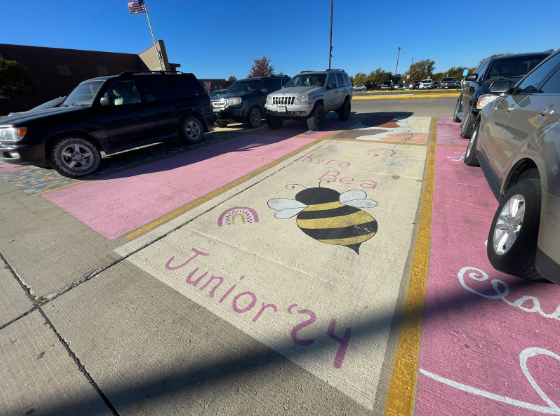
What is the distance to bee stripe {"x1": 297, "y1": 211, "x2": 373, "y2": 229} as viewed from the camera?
288 centimetres

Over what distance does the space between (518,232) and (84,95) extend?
301 inches

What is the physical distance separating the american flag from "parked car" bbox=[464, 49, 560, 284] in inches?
952

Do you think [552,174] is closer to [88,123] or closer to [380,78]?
[88,123]

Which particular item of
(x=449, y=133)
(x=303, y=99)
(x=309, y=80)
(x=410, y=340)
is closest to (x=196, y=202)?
(x=410, y=340)

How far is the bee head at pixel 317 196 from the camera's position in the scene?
345 cm

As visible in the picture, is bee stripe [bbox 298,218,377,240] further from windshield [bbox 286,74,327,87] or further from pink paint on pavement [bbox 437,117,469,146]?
windshield [bbox 286,74,327,87]

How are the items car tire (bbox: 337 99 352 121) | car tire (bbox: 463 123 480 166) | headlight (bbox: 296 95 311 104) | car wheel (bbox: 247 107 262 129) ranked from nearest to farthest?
car tire (bbox: 463 123 480 166) < headlight (bbox: 296 95 311 104) < car wheel (bbox: 247 107 262 129) < car tire (bbox: 337 99 352 121)

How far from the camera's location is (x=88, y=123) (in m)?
4.84

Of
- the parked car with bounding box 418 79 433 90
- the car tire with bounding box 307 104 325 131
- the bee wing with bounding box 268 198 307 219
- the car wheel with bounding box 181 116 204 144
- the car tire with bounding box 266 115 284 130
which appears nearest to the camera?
the bee wing with bounding box 268 198 307 219

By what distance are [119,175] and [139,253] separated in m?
3.17

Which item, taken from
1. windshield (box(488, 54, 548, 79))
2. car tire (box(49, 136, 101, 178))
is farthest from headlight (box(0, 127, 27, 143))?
windshield (box(488, 54, 548, 79))

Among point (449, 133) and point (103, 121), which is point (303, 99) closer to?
point (449, 133)

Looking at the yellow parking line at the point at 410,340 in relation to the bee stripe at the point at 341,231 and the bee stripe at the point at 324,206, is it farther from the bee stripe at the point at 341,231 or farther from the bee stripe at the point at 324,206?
the bee stripe at the point at 324,206

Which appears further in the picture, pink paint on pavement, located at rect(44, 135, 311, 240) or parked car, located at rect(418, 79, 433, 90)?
parked car, located at rect(418, 79, 433, 90)
